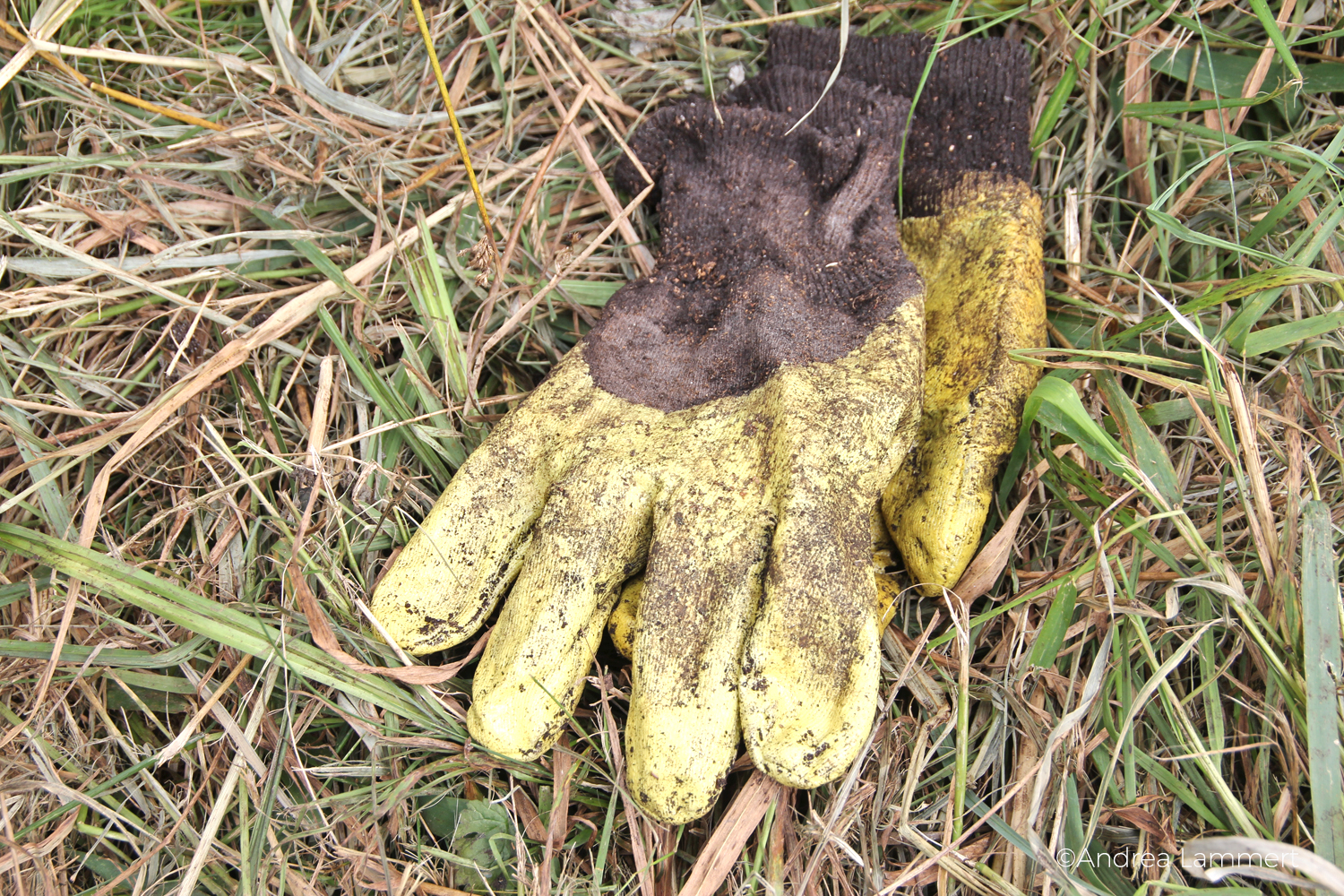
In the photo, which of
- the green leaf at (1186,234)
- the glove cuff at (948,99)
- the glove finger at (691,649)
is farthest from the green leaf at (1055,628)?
the glove cuff at (948,99)

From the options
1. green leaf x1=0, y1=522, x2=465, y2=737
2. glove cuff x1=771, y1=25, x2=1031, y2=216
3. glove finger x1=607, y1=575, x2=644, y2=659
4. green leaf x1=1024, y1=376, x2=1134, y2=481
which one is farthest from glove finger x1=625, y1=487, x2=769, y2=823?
glove cuff x1=771, y1=25, x2=1031, y2=216

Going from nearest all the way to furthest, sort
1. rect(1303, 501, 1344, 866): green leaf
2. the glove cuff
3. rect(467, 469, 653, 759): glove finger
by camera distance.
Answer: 1. rect(1303, 501, 1344, 866): green leaf
2. rect(467, 469, 653, 759): glove finger
3. the glove cuff

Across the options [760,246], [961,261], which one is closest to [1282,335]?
[961,261]

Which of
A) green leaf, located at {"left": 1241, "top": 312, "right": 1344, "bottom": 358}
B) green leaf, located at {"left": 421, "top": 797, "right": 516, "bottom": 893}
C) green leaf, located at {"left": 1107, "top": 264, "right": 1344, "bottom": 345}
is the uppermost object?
green leaf, located at {"left": 1107, "top": 264, "right": 1344, "bottom": 345}

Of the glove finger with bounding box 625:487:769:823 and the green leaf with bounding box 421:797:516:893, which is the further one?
the green leaf with bounding box 421:797:516:893

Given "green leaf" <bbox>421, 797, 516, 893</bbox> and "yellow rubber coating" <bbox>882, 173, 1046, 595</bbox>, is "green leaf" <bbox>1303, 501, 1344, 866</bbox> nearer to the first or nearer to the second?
"yellow rubber coating" <bbox>882, 173, 1046, 595</bbox>
